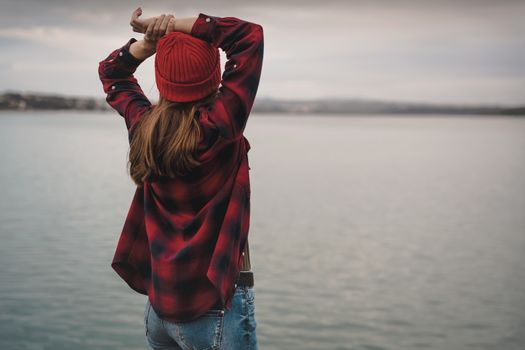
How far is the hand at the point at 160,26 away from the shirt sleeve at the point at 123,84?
0.23 metres

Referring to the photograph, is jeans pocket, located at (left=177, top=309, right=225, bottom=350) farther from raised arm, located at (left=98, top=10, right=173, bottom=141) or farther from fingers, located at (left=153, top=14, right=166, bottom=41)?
fingers, located at (left=153, top=14, right=166, bottom=41)

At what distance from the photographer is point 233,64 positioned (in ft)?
7.73

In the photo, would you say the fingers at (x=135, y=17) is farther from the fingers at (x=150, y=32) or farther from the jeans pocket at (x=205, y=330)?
the jeans pocket at (x=205, y=330)

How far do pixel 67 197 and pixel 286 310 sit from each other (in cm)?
1458

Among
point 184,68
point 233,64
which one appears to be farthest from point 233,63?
point 184,68

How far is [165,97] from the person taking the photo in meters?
2.36

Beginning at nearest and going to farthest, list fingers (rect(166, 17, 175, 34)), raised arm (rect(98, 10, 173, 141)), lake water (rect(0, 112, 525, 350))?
fingers (rect(166, 17, 175, 34)) → raised arm (rect(98, 10, 173, 141)) → lake water (rect(0, 112, 525, 350))

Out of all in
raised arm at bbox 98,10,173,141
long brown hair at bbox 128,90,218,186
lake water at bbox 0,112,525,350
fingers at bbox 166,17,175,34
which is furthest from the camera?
lake water at bbox 0,112,525,350

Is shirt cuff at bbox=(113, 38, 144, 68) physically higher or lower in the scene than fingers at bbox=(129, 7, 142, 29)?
lower

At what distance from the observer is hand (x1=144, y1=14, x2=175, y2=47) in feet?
7.98

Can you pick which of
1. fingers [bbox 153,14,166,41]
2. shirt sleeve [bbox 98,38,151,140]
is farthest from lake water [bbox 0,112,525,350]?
fingers [bbox 153,14,166,41]

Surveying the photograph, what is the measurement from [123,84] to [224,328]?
114 cm

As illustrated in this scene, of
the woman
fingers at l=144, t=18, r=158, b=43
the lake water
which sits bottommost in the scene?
the lake water

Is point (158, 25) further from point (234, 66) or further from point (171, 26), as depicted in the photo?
point (234, 66)
